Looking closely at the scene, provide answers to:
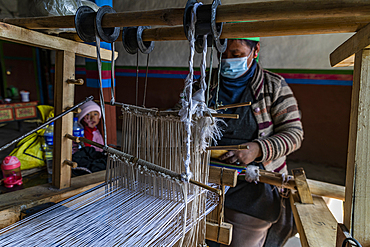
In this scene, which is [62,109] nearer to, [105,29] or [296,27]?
[105,29]

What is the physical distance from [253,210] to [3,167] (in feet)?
4.94

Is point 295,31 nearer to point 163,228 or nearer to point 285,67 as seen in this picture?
point 163,228

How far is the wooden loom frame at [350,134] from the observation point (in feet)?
2.10

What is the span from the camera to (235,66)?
1547 millimetres

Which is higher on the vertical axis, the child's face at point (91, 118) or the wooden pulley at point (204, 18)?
the wooden pulley at point (204, 18)

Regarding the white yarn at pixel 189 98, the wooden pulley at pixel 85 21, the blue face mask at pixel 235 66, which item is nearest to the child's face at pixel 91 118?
the blue face mask at pixel 235 66

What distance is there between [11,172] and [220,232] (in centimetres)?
126

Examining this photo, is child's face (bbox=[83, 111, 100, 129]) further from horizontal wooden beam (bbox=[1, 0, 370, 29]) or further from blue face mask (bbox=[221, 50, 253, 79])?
horizontal wooden beam (bbox=[1, 0, 370, 29])

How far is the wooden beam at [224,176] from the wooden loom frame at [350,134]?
378 millimetres

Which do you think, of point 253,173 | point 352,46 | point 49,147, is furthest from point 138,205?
point 49,147

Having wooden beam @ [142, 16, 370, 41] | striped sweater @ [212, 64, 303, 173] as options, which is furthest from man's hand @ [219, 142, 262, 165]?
wooden beam @ [142, 16, 370, 41]

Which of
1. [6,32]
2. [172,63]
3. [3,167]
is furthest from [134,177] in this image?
[172,63]

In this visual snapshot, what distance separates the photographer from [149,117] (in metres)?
0.98

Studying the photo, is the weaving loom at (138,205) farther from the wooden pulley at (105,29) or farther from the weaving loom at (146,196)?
the wooden pulley at (105,29)
